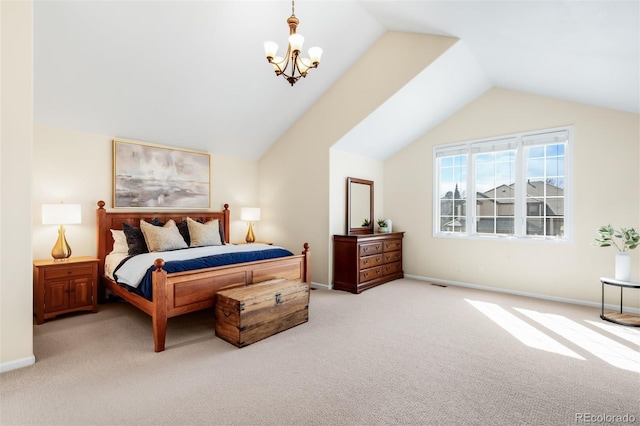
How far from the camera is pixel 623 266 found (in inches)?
144

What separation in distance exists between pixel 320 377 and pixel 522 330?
7.75 ft

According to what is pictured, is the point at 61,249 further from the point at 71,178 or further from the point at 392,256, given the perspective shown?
the point at 392,256

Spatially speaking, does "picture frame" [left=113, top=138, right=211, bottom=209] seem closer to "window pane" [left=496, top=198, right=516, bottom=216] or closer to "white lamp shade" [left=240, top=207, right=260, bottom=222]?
"white lamp shade" [left=240, top=207, right=260, bottom=222]

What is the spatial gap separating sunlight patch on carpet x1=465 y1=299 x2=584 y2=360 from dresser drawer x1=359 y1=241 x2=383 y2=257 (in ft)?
5.26

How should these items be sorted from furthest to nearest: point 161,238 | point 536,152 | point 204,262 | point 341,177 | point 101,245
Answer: point 341,177
point 536,152
point 101,245
point 161,238
point 204,262

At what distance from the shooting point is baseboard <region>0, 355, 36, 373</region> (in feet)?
7.86

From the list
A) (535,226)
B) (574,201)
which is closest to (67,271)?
(535,226)

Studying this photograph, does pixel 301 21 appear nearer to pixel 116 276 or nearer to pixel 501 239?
pixel 116 276

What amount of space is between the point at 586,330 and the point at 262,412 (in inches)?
136

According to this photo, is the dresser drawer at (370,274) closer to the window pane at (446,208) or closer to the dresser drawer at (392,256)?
the dresser drawer at (392,256)

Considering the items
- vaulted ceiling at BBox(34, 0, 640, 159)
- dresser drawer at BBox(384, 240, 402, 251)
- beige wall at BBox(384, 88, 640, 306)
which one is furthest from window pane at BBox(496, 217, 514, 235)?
vaulted ceiling at BBox(34, 0, 640, 159)

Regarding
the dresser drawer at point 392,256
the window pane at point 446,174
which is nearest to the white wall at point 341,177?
the dresser drawer at point 392,256

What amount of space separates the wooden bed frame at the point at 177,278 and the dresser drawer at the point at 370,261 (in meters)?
1.07

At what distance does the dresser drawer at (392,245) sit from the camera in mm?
5484
